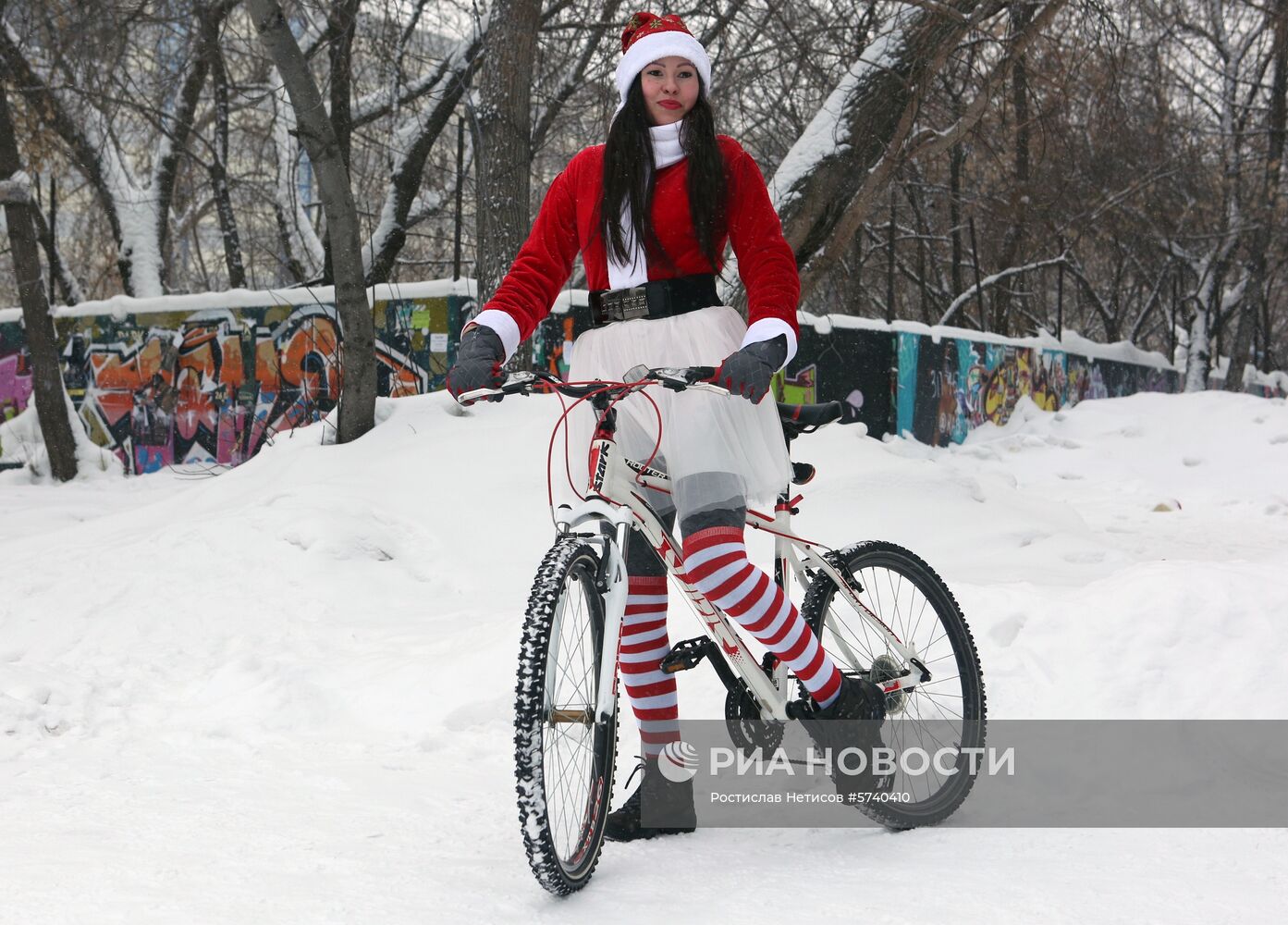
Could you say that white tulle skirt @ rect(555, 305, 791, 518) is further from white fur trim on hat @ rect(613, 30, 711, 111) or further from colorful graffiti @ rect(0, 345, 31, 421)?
colorful graffiti @ rect(0, 345, 31, 421)

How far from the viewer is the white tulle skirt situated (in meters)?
2.63

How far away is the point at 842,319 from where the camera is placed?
1430 centimetres

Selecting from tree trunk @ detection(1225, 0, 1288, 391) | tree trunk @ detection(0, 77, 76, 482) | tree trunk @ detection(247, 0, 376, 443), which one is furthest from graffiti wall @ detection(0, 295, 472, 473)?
tree trunk @ detection(1225, 0, 1288, 391)

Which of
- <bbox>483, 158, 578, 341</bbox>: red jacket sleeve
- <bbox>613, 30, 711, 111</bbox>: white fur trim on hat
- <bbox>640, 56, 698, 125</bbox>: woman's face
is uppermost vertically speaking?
<bbox>613, 30, 711, 111</bbox>: white fur trim on hat

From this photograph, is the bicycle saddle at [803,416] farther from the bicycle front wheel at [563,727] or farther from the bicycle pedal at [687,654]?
the bicycle front wheel at [563,727]

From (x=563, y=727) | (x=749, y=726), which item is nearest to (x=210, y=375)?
(x=749, y=726)

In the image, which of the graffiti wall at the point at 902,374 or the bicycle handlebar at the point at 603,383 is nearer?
the bicycle handlebar at the point at 603,383

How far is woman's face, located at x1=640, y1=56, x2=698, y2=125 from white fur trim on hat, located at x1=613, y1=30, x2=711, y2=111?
0.07ft

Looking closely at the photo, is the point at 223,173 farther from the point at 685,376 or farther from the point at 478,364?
the point at 685,376

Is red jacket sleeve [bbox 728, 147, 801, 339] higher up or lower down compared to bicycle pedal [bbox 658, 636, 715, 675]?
higher up

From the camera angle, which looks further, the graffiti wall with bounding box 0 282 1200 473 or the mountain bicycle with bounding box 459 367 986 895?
the graffiti wall with bounding box 0 282 1200 473

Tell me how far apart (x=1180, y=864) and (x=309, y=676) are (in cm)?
303

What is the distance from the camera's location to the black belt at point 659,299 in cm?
275

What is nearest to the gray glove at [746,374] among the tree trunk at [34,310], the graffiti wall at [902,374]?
the graffiti wall at [902,374]
